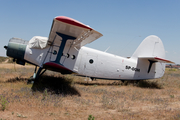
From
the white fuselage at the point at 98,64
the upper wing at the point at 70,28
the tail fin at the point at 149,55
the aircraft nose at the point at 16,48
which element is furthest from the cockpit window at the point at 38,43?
the tail fin at the point at 149,55

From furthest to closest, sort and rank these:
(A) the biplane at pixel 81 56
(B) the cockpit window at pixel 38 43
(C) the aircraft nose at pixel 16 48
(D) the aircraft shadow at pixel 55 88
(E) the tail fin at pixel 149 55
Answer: (E) the tail fin at pixel 149 55 → (B) the cockpit window at pixel 38 43 → (C) the aircraft nose at pixel 16 48 → (D) the aircraft shadow at pixel 55 88 → (A) the biplane at pixel 81 56

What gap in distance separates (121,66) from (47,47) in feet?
16.5

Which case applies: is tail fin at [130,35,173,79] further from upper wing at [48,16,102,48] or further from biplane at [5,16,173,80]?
upper wing at [48,16,102,48]

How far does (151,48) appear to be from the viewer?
404 inches

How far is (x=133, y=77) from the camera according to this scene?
32.8ft

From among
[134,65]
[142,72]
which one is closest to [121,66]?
[134,65]

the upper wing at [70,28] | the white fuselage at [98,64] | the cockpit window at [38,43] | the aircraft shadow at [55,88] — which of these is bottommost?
the aircraft shadow at [55,88]

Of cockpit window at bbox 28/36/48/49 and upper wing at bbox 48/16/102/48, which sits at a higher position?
upper wing at bbox 48/16/102/48

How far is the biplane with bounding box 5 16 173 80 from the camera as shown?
21.5 feet

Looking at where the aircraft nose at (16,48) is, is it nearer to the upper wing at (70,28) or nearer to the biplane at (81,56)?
the biplane at (81,56)

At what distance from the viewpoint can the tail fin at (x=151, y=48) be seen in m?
10.2

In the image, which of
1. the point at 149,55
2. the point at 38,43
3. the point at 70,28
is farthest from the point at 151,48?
the point at 38,43

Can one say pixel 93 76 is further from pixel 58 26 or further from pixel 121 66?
pixel 58 26

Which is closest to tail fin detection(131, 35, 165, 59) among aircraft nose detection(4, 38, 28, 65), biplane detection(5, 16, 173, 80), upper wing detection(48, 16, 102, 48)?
biplane detection(5, 16, 173, 80)
